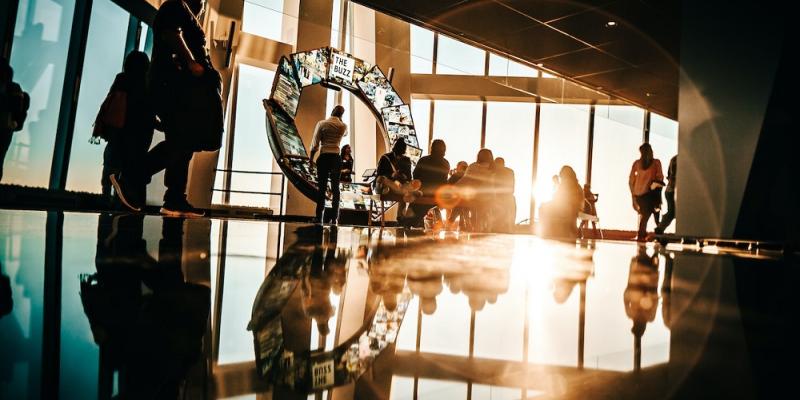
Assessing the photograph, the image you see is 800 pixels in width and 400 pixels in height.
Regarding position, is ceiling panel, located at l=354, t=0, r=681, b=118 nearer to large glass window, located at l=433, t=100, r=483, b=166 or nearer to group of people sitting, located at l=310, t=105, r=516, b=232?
group of people sitting, located at l=310, t=105, r=516, b=232

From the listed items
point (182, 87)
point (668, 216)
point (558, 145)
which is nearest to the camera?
point (182, 87)

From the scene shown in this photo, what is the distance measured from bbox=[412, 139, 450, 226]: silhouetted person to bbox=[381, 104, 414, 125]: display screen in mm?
4272

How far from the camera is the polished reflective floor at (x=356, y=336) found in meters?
0.37

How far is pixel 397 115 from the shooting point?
10.7 meters

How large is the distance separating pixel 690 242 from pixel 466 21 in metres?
4.42

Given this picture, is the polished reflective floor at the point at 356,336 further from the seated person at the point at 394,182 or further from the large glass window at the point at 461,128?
the large glass window at the point at 461,128

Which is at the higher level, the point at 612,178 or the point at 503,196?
the point at 612,178

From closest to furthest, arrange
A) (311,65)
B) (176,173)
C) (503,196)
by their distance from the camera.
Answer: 1. (176,173)
2. (503,196)
3. (311,65)

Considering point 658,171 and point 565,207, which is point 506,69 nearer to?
point 658,171

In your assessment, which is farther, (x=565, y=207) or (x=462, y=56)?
(x=462, y=56)

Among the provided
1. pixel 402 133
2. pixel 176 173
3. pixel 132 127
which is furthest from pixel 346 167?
pixel 176 173

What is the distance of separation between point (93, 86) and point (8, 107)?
2.96 metres

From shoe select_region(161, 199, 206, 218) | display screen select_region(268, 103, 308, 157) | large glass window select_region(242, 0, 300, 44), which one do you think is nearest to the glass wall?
large glass window select_region(242, 0, 300, 44)

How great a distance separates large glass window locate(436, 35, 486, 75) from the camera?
977 cm
